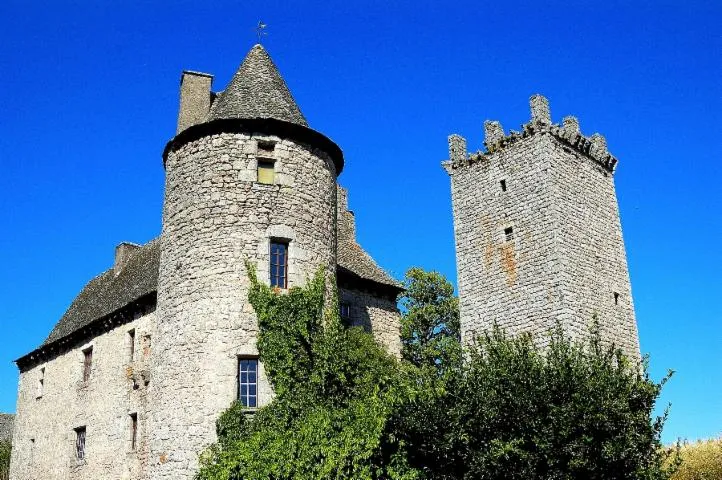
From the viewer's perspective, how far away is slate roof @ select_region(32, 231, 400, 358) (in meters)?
22.2

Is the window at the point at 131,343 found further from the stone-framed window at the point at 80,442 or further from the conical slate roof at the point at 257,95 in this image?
the conical slate roof at the point at 257,95

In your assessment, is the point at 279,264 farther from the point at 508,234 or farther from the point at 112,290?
the point at 508,234

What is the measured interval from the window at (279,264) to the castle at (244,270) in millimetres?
33

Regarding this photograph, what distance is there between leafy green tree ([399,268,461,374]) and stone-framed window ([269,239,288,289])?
54.1 feet

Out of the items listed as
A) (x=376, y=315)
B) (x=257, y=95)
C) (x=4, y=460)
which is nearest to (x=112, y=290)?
(x=376, y=315)

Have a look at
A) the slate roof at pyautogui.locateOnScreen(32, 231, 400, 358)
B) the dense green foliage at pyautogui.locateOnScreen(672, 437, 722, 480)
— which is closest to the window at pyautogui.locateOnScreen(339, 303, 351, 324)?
the slate roof at pyautogui.locateOnScreen(32, 231, 400, 358)

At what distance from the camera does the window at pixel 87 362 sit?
922 inches

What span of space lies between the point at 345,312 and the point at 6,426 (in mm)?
43468

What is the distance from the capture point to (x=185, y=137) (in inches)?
679

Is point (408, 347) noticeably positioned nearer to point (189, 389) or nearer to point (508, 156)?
point (508, 156)

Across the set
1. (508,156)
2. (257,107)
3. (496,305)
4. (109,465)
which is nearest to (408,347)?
(496,305)

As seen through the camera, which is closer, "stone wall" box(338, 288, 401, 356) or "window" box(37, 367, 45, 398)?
"stone wall" box(338, 288, 401, 356)

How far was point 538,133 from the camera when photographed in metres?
25.2

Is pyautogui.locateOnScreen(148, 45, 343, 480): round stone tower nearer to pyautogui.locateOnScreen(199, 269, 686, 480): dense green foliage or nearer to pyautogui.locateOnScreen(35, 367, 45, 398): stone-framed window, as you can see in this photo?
pyautogui.locateOnScreen(199, 269, 686, 480): dense green foliage
